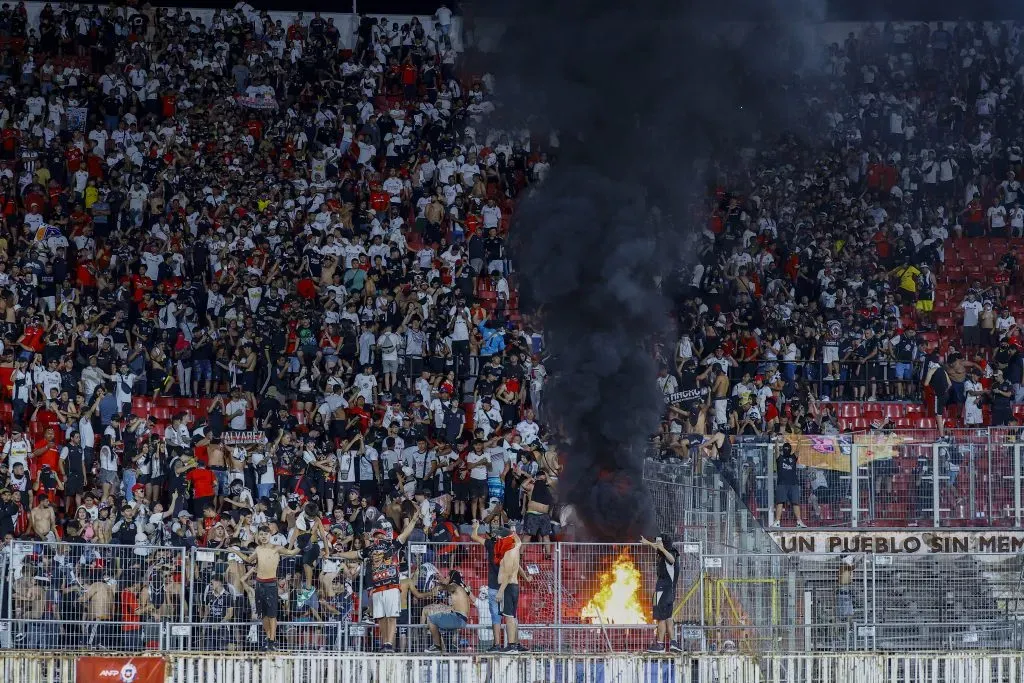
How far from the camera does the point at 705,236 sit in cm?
3070

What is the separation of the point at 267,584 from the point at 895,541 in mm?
8179

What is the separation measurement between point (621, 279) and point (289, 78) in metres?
12.9

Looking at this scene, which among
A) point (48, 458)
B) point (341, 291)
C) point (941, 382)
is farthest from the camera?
point (341, 291)

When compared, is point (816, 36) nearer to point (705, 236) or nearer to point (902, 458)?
point (705, 236)

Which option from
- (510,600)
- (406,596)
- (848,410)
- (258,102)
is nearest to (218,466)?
(406,596)

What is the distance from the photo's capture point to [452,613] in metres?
18.7

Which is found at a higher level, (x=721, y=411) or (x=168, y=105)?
(x=168, y=105)

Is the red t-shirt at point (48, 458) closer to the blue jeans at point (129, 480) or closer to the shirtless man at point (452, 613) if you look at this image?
the blue jeans at point (129, 480)

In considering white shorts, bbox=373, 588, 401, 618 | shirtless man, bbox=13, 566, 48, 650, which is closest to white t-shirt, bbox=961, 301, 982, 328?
white shorts, bbox=373, 588, 401, 618

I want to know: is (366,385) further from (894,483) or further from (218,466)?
(894,483)

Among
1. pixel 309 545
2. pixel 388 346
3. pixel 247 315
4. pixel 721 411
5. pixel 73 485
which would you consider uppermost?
pixel 247 315

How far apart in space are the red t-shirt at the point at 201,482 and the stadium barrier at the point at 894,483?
22.7ft

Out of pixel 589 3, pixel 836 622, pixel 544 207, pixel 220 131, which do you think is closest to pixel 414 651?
pixel 836 622

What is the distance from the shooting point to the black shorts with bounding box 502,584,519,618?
60.3 ft
